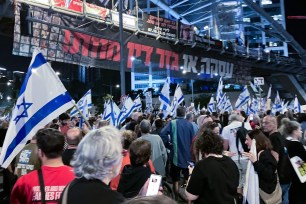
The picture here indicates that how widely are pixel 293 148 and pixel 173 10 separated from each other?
33534 millimetres

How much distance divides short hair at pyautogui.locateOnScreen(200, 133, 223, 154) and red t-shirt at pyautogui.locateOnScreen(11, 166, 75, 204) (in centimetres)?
158

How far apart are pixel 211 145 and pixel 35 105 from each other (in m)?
2.06

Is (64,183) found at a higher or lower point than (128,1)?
lower

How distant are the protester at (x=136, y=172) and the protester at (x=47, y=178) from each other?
113cm

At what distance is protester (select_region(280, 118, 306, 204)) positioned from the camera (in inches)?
221

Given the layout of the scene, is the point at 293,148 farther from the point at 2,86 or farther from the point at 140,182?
the point at 2,86

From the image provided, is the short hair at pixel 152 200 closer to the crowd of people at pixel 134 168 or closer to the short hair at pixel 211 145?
the crowd of people at pixel 134 168

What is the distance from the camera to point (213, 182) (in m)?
4.01

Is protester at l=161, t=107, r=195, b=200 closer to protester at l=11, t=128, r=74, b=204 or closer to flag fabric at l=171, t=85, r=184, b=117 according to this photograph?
protester at l=11, t=128, r=74, b=204

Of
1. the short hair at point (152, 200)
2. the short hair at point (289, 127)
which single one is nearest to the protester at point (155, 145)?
the short hair at point (289, 127)

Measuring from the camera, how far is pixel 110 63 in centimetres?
1792

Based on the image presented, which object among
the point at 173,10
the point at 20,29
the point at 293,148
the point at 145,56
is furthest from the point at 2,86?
→ the point at 293,148

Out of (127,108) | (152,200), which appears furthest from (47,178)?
(127,108)

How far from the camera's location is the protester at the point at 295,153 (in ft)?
18.4
